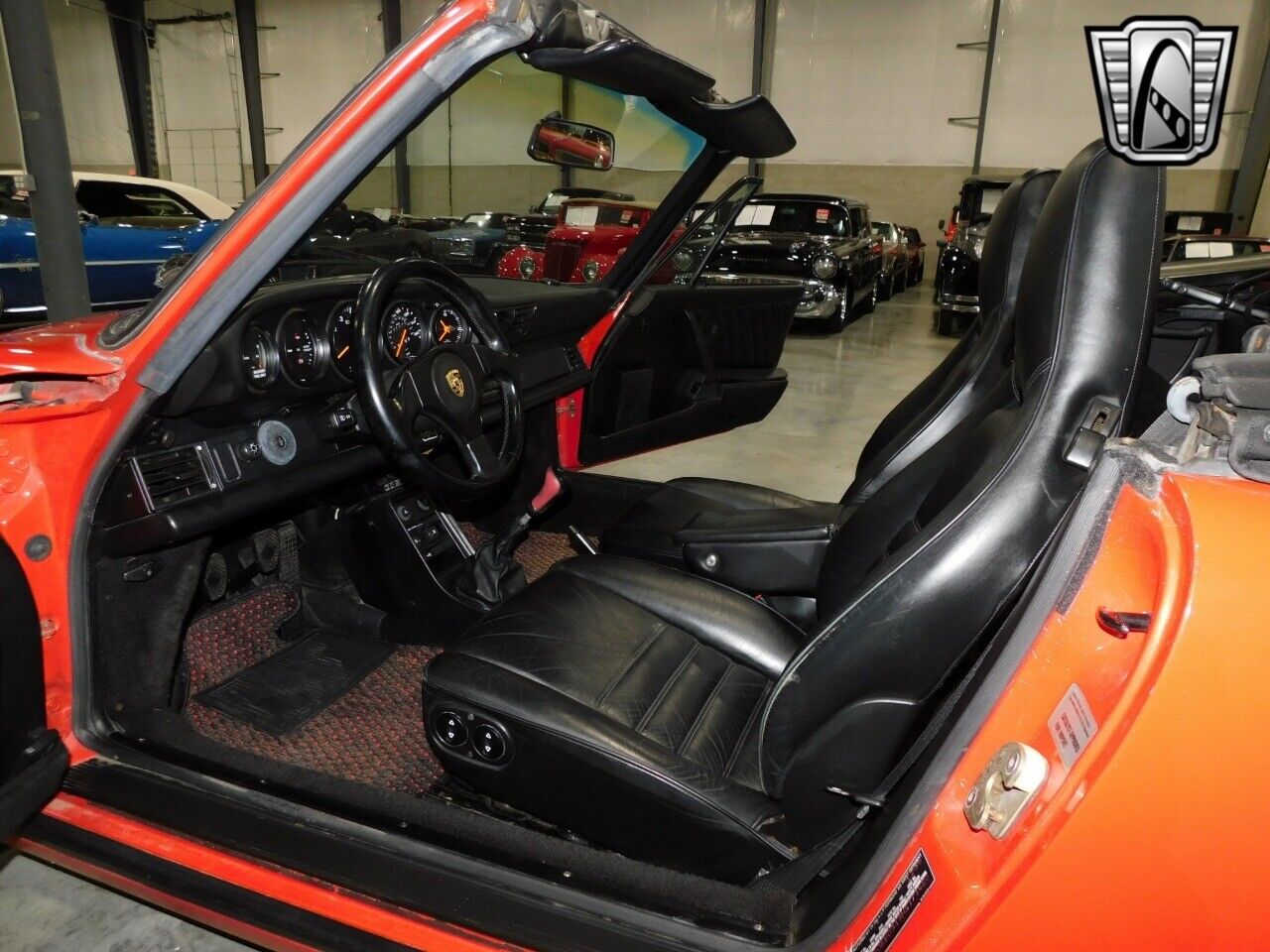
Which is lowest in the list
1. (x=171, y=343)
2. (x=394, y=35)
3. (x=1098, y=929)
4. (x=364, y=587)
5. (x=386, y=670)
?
(x=386, y=670)

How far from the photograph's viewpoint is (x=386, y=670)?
2.16 metres

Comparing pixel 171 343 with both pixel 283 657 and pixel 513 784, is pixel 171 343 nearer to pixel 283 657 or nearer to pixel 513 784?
pixel 513 784

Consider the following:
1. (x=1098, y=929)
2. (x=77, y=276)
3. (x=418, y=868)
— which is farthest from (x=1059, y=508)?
(x=77, y=276)

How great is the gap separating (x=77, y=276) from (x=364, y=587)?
3.03 meters

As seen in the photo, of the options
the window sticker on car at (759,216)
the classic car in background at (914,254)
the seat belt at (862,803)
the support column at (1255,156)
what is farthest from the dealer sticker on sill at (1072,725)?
the support column at (1255,156)

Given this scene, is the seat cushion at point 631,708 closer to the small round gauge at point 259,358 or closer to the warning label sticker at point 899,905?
the warning label sticker at point 899,905

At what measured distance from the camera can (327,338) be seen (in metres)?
1.76

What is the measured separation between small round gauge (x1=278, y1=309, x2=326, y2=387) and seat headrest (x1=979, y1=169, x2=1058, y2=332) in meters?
1.36

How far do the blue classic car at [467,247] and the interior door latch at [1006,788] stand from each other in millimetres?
2235

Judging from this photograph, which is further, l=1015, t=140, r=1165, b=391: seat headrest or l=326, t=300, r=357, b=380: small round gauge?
l=326, t=300, r=357, b=380: small round gauge

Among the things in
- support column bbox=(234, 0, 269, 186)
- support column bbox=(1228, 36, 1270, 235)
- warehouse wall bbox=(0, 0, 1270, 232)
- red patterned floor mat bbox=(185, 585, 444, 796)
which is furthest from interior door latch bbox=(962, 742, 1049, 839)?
support column bbox=(234, 0, 269, 186)

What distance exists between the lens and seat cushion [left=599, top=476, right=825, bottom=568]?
2.13 m

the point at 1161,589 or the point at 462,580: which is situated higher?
the point at 1161,589

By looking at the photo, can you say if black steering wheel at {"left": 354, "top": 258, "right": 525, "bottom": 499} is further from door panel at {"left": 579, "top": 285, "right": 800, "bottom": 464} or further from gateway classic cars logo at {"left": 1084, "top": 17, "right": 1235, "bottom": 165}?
gateway classic cars logo at {"left": 1084, "top": 17, "right": 1235, "bottom": 165}
